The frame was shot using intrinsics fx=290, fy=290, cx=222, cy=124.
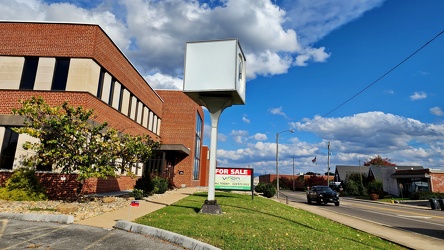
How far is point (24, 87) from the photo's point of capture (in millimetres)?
17453

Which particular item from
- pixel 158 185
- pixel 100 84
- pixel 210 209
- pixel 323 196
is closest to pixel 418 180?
pixel 323 196

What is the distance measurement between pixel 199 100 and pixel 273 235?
7.57 metres

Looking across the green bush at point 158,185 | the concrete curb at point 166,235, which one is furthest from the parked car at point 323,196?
the concrete curb at point 166,235

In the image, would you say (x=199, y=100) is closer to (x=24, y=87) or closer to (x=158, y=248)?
(x=158, y=248)

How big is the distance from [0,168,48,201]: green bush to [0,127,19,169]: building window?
2.14 metres

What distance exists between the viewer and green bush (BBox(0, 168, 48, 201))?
13117mm

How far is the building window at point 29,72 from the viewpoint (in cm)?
1748

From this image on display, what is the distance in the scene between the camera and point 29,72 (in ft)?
58.3

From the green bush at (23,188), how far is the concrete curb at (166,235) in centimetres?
750

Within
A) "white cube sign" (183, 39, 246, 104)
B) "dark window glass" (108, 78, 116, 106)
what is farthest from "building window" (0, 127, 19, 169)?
"white cube sign" (183, 39, 246, 104)

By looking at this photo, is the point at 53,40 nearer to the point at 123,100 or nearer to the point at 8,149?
the point at 123,100

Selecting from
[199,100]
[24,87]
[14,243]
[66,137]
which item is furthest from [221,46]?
[24,87]

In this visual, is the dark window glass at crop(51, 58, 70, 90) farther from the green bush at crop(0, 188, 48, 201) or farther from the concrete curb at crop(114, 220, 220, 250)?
the concrete curb at crop(114, 220, 220, 250)

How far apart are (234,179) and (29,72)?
15.2 m
